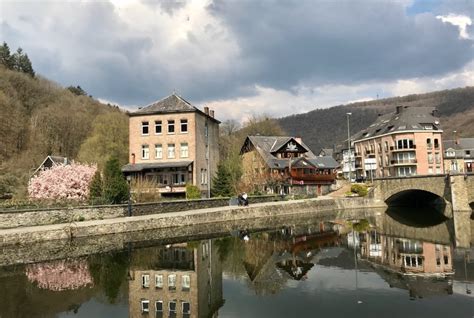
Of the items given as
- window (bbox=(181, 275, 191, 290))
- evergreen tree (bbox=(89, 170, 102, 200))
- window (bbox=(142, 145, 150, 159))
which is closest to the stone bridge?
window (bbox=(181, 275, 191, 290))

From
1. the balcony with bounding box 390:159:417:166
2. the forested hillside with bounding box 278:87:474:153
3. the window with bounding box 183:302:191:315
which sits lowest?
the window with bounding box 183:302:191:315

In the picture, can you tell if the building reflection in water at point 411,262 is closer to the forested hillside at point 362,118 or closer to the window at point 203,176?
the window at point 203,176

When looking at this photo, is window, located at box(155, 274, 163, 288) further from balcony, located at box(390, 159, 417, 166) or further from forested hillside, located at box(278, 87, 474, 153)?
forested hillside, located at box(278, 87, 474, 153)

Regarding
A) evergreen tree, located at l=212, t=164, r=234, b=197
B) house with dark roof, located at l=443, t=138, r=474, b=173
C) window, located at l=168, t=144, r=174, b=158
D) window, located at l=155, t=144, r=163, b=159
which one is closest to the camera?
evergreen tree, located at l=212, t=164, r=234, b=197

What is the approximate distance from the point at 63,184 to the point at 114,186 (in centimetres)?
721

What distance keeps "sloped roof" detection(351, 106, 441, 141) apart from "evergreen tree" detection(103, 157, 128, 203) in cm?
5099

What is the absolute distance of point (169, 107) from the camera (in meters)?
45.6

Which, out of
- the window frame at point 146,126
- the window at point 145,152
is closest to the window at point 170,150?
the window at point 145,152

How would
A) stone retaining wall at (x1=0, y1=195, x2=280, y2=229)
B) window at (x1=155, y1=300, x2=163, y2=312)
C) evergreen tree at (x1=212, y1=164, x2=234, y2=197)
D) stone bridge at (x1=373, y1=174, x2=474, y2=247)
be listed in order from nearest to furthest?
window at (x1=155, y1=300, x2=163, y2=312) → stone retaining wall at (x1=0, y1=195, x2=280, y2=229) → stone bridge at (x1=373, y1=174, x2=474, y2=247) → evergreen tree at (x1=212, y1=164, x2=234, y2=197)

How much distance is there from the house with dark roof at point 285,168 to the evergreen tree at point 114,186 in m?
21.8

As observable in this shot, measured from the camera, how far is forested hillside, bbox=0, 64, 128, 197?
55.2 m

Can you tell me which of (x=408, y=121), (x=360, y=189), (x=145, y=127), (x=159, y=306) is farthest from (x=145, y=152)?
(x=408, y=121)

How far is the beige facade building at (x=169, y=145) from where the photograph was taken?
142 feet

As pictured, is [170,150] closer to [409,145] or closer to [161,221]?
[161,221]
